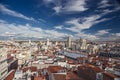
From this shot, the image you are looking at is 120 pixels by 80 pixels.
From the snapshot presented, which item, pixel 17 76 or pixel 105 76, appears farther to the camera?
pixel 17 76

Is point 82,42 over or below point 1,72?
over

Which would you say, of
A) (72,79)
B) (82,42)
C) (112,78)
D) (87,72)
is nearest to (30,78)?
(72,79)

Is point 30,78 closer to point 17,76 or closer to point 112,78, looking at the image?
point 17,76

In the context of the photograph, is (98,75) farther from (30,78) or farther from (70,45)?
(70,45)

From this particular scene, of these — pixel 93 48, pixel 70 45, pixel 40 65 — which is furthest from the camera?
pixel 70 45

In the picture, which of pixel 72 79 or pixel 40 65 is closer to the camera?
pixel 72 79

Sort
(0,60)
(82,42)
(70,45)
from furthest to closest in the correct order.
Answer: (70,45) → (82,42) → (0,60)

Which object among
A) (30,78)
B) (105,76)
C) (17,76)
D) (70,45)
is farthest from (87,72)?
(70,45)

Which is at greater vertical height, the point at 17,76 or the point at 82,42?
the point at 82,42

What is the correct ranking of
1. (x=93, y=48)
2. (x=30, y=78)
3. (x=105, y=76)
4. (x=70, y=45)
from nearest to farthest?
1. (x=105, y=76)
2. (x=30, y=78)
3. (x=93, y=48)
4. (x=70, y=45)
